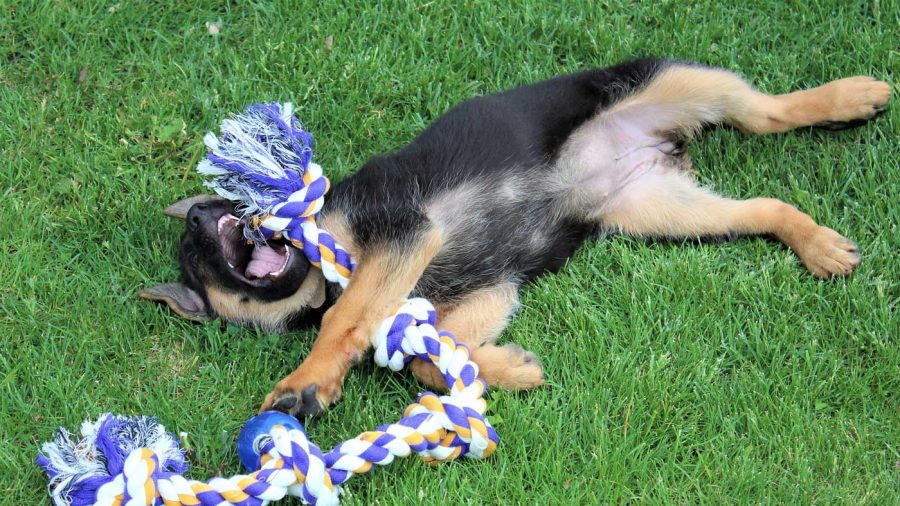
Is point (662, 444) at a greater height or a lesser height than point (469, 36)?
lesser

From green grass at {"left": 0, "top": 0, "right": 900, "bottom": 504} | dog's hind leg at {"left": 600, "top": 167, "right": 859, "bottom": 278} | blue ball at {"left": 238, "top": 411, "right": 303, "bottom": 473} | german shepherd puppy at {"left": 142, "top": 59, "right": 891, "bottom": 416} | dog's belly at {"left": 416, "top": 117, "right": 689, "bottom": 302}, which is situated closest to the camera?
blue ball at {"left": 238, "top": 411, "right": 303, "bottom": 473}

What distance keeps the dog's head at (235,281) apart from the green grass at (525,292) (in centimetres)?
10

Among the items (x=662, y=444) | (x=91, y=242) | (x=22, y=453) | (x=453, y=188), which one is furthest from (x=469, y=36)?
(x=22, y=453)

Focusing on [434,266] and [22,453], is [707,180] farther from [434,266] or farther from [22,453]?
[22,453]

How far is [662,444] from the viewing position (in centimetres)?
348

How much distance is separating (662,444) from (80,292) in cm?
273

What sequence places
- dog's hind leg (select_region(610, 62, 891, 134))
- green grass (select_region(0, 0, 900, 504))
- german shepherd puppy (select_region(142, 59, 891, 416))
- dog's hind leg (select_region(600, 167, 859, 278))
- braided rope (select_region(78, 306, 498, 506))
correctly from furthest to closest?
dog's hind leg (select_region(610, 62, 891, 134)) < dog's hind leg (select_region(600, 167, 859, 278)) < german shepherd puppy (select_region(142, 59, 891, 416)) < green grass (select_region(0, 0, 900, 504)) < braided rope (select_region(78, 306, 498, 506))

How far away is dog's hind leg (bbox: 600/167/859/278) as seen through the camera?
396 centimetres

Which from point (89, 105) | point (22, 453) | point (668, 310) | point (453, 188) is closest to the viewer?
point (22, 453)

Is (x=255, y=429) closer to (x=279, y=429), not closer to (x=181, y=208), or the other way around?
(x=279, y=429)

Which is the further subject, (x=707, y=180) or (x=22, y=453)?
(x=707, y=180)

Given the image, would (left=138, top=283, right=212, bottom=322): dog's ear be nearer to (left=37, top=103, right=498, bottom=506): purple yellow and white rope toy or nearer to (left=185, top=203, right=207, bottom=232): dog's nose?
(left=185, top=203, right=207, bottom=232): dog's nose

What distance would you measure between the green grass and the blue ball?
25 centimetres

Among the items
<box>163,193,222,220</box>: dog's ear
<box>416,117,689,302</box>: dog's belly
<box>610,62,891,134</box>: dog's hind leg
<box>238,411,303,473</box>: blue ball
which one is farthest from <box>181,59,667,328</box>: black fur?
<box>238,411,303,473</box>: blue ball
